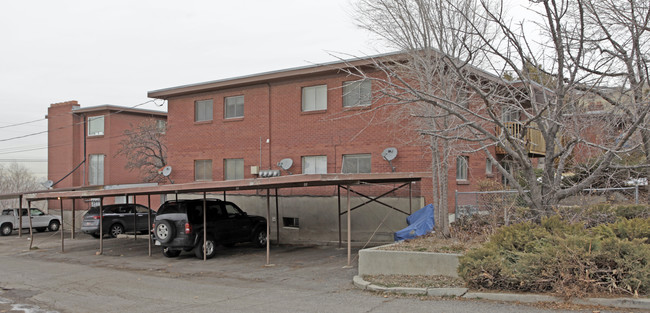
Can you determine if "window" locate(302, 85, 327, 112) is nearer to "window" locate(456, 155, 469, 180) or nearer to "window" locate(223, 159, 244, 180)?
"window" locate(223, 159, 244, 180)

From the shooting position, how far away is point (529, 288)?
29.2 feet

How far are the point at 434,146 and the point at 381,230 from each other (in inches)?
226

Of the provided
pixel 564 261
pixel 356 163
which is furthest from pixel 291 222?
pixel 564 261

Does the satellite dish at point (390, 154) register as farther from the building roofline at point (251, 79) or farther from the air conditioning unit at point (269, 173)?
the air conditioning unit at point (269, 173)

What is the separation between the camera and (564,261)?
8.52m

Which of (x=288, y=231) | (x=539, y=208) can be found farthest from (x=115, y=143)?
(x=539, y=208)

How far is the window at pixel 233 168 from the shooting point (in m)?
23.8

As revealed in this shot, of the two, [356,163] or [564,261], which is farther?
[356,163]

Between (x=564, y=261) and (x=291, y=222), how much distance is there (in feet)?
48.5

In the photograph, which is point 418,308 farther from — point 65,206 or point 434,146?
point 65,206

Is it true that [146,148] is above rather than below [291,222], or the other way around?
above

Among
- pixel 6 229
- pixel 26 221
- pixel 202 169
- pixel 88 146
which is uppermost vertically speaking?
pixel 88 146

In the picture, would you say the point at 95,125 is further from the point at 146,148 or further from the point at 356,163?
the point at 356,163

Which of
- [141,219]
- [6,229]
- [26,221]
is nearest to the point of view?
[141,219]
